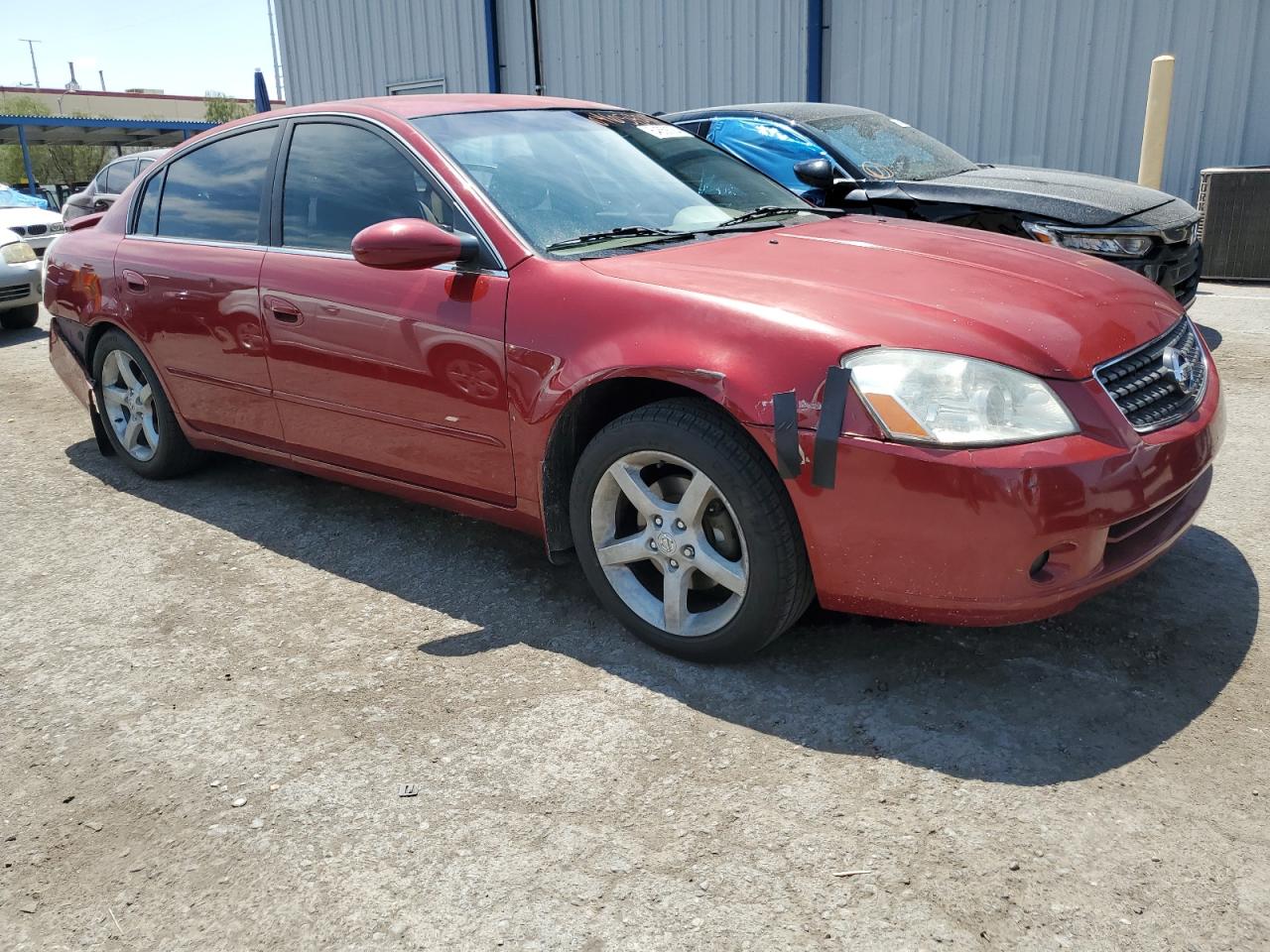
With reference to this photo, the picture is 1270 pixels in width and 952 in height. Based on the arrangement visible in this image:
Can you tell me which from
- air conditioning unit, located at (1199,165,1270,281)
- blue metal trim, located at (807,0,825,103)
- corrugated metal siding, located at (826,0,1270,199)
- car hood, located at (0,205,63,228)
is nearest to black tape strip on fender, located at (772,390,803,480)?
air conditioning unit, located at (1199,165,1270,281)

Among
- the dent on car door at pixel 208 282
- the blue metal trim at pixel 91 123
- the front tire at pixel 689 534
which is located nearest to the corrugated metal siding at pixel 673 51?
the dent on car door at pixel 208 282

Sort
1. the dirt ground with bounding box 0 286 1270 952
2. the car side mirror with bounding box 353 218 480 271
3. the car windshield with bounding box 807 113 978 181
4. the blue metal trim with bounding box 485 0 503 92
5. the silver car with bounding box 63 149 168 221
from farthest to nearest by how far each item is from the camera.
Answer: the blue metal trim with bounding box 485 0 503 92
the silver car with bounding box 63 149 168 221
the car windshield with bounding box 807 113 978 181
the car side mirror with bounding box 353 218 480 271
the dirt ground with bounding box 0 286 1270 952

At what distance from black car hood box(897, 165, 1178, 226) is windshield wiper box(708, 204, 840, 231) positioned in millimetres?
2718

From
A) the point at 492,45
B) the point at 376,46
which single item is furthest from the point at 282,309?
the point at 376,46

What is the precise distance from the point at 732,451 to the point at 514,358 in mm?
767

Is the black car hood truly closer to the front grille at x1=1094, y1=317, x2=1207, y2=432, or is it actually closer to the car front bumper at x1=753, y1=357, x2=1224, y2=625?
the front grille at x1=1094, y1=317, x2=1207, y2=432

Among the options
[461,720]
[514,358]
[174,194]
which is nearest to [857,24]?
[174,194]

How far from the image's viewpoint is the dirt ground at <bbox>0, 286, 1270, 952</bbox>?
2094mm

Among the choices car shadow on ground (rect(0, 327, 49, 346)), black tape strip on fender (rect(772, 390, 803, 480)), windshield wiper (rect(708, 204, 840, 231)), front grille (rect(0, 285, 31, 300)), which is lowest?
car shadow on ground (rect(0, 327, 49, 346))

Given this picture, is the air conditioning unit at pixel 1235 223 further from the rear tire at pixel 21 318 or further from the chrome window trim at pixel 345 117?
the rear tire at pixel 21 318

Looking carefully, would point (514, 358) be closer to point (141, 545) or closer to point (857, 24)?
point (141, 545)

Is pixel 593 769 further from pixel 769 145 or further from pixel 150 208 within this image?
pixel 769 145

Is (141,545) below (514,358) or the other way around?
below

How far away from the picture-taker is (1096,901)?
205 cm
